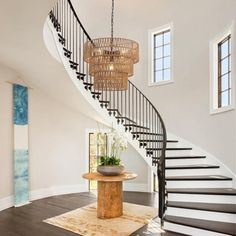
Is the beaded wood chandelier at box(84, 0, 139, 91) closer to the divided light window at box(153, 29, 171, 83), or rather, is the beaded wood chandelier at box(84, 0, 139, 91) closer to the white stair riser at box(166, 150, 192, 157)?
the white stair riser at box(166, 150, 192, 157)

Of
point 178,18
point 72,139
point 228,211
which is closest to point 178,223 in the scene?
point 228,211

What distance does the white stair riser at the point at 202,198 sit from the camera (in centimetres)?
376

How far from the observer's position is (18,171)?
5215mm

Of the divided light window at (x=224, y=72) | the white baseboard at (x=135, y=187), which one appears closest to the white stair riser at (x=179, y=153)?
the divided light window at (x=224, y=72)

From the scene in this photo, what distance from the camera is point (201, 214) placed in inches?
142

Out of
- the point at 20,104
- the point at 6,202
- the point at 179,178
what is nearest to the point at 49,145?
the point at 20,104

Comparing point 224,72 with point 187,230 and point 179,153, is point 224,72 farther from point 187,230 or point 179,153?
point 187,230

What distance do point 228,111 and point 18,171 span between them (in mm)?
4303

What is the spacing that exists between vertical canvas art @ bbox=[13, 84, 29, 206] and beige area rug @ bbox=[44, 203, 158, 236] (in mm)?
1236

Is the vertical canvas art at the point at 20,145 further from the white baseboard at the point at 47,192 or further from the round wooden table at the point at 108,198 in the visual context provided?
the round wooden table at the point at 108,198

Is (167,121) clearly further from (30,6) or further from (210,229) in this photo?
(30,6)

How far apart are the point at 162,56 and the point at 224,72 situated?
2.25 m

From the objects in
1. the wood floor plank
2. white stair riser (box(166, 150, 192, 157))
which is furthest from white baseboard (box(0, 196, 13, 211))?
white stair riser (box(166, 150, 192, 157))

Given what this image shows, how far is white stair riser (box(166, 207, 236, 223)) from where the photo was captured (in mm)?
3434
